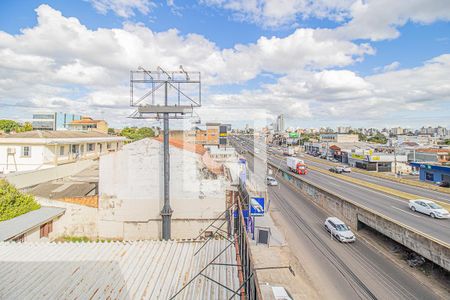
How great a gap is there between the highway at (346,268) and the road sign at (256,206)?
6.68 ft

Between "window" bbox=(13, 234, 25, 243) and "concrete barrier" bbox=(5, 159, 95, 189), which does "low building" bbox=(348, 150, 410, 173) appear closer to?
"concrete barrier" bbox=(5, 159, 95, 189)

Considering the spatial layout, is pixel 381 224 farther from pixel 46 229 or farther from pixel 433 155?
pixel 433 155

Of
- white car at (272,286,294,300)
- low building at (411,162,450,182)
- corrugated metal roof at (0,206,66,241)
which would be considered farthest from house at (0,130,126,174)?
low building at (411,162,450,182)

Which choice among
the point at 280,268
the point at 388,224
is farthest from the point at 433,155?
the point at 280,268

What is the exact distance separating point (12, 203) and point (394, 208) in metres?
24.2

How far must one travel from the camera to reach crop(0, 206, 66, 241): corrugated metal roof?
10316mm

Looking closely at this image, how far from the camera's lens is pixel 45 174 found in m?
19.1

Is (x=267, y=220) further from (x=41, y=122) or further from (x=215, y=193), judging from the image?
(x=41, y=122)

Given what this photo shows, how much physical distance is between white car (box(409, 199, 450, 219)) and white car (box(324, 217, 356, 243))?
5732 mm

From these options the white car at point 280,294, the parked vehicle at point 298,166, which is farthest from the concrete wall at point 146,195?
the parked vehicle at point 298,166

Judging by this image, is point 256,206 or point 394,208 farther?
point 394,208

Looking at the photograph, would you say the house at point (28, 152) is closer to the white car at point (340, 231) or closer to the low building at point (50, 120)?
the white car at point (340, 231)

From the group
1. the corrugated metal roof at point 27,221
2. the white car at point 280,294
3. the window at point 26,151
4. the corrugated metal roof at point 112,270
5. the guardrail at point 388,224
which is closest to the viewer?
the corrugated metal roof at point 112,270

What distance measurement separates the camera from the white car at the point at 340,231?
1514cm
